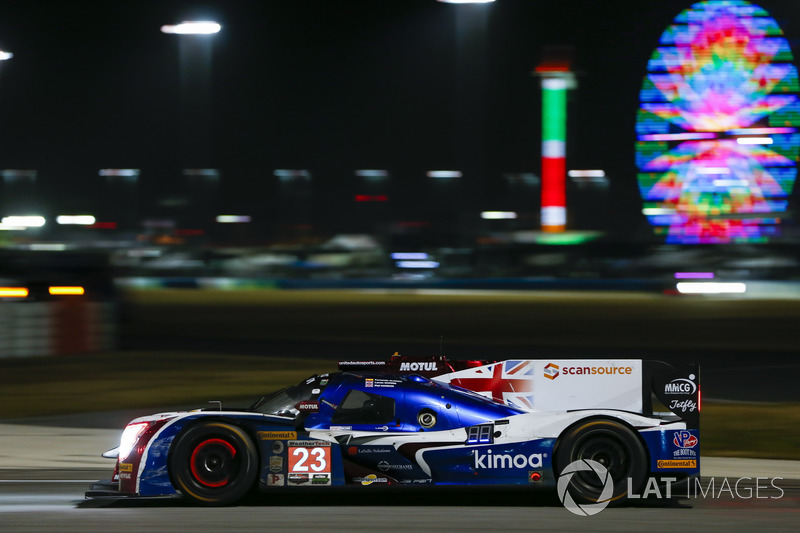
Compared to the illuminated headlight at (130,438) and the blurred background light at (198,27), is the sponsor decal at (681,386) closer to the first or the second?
the illuminated headlight at (130,438)

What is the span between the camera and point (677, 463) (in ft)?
22.7

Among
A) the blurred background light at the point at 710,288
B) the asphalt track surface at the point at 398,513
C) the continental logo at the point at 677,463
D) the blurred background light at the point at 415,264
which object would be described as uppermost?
the blurred background light at the point at 415,264

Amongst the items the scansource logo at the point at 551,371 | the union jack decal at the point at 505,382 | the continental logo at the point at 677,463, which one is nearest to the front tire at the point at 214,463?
the union jack decal at the point at 505,382

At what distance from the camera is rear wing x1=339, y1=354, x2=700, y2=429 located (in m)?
7.17

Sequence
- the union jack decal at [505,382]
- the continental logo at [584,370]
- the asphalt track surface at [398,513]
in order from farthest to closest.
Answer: the union jack decal at [505,382], the continental logo at [584,370], the asphalt track surface at [398,513]

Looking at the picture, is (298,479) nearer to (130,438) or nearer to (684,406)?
(130,438)

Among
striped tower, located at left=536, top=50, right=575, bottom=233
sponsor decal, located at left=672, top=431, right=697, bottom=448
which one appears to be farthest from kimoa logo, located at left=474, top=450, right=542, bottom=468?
striped tower, located at left=536, top=50, right=575, bottom=233

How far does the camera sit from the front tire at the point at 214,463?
689cm

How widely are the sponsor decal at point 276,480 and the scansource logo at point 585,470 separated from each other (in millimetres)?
1889

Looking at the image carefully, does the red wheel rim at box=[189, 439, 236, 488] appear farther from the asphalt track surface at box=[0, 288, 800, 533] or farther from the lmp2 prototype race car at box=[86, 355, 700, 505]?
the asphalt track surface at box=[0, 288, 800, 533]

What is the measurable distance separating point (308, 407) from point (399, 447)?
0.70 m

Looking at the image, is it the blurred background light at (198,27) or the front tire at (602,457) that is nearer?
the front tire at (602,457)

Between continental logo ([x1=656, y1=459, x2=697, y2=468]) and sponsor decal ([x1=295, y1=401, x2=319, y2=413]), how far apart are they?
7.80ft

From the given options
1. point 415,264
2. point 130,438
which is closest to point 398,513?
point 130,438
